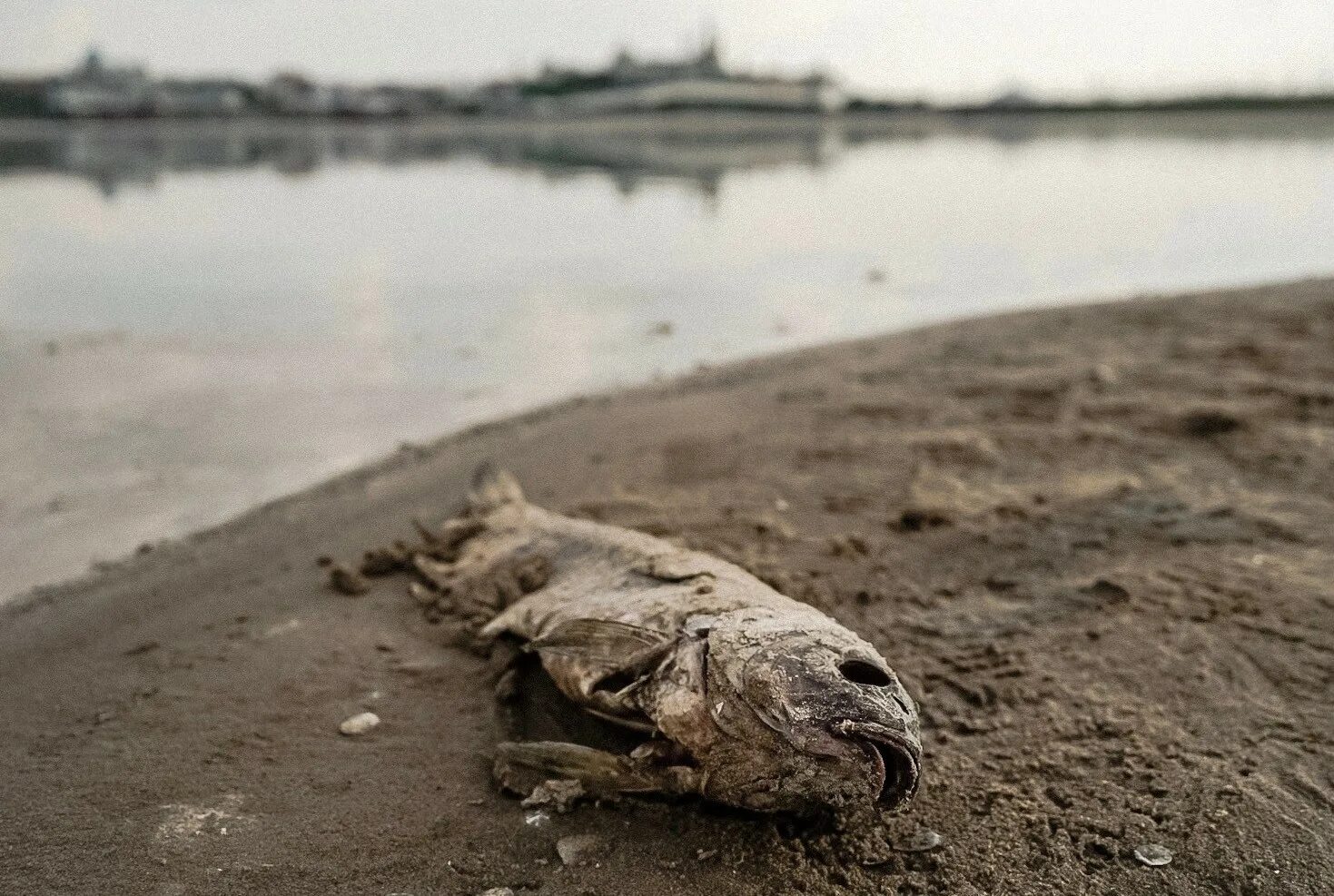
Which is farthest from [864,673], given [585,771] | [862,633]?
[862,633]

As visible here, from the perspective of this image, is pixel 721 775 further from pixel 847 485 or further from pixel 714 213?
pixel 714 213

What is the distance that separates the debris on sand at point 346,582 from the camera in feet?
16.5

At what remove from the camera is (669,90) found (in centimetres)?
10181

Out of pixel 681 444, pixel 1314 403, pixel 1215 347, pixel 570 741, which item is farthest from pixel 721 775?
pixel 1215 347

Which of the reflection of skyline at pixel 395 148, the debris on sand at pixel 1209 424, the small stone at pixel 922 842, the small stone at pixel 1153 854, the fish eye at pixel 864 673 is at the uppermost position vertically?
the reflection of skyline at pixel 395 148

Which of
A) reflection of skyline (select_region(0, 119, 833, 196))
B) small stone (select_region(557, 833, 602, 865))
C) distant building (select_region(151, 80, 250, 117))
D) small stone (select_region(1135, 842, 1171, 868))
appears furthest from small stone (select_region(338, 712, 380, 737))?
distant building (select_region(151, 80, 250, 117))

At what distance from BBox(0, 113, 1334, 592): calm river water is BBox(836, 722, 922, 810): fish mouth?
4216 mm

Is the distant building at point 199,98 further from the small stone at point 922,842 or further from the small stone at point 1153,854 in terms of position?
the small stone at point 1153,854

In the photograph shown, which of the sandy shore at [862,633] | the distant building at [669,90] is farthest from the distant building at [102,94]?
the sandy shore at [862,633]

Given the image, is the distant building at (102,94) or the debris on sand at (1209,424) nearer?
the debris on sand at (1209,424)

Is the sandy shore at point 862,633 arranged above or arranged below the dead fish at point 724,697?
below

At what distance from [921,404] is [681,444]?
6.10 ft

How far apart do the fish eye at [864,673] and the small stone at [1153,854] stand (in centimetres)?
85

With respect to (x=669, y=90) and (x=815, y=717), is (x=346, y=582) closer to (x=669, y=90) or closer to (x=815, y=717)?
(x=815, y=717)
